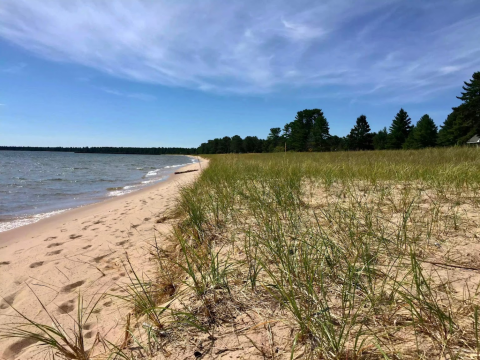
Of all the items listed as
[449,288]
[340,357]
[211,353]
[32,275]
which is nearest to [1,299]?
[32,275]

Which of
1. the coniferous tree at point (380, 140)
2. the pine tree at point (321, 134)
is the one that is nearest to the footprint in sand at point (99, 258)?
the pine tree at point (321, 134)

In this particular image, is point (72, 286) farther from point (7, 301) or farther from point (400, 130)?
point (400, 130)

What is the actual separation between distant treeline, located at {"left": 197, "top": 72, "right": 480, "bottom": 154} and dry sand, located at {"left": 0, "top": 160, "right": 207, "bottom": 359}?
27611mm

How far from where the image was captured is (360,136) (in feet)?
157

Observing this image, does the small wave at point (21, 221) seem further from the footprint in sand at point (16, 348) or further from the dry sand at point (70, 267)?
the footprint in sand at point (16, 348)

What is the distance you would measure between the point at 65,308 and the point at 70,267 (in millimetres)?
846

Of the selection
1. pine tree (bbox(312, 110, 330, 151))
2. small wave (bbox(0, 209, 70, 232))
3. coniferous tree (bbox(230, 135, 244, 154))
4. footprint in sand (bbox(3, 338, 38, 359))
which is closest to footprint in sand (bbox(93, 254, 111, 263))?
footprint in sand (bbox(3, 338, 38, 359))

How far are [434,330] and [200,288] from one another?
4.09 feet

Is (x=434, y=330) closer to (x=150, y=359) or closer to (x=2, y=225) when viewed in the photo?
(x=150, y=359)

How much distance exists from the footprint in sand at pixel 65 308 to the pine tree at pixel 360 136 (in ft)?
169

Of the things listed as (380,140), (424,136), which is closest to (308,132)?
(380,140)

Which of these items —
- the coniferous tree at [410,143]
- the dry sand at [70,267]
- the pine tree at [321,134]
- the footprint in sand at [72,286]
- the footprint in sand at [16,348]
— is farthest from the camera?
the pine tree at [321,134]

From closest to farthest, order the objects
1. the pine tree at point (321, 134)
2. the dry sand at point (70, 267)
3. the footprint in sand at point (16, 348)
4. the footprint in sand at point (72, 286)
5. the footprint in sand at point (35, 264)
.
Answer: the footprint in sand at point (16, 348)
the dry sand at point (70, 267)
the footprint in sand at point (72, 286)
the footprint in sand at point (35, 264)
the pine tree at point (321, 134)

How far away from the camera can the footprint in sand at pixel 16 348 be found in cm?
158
